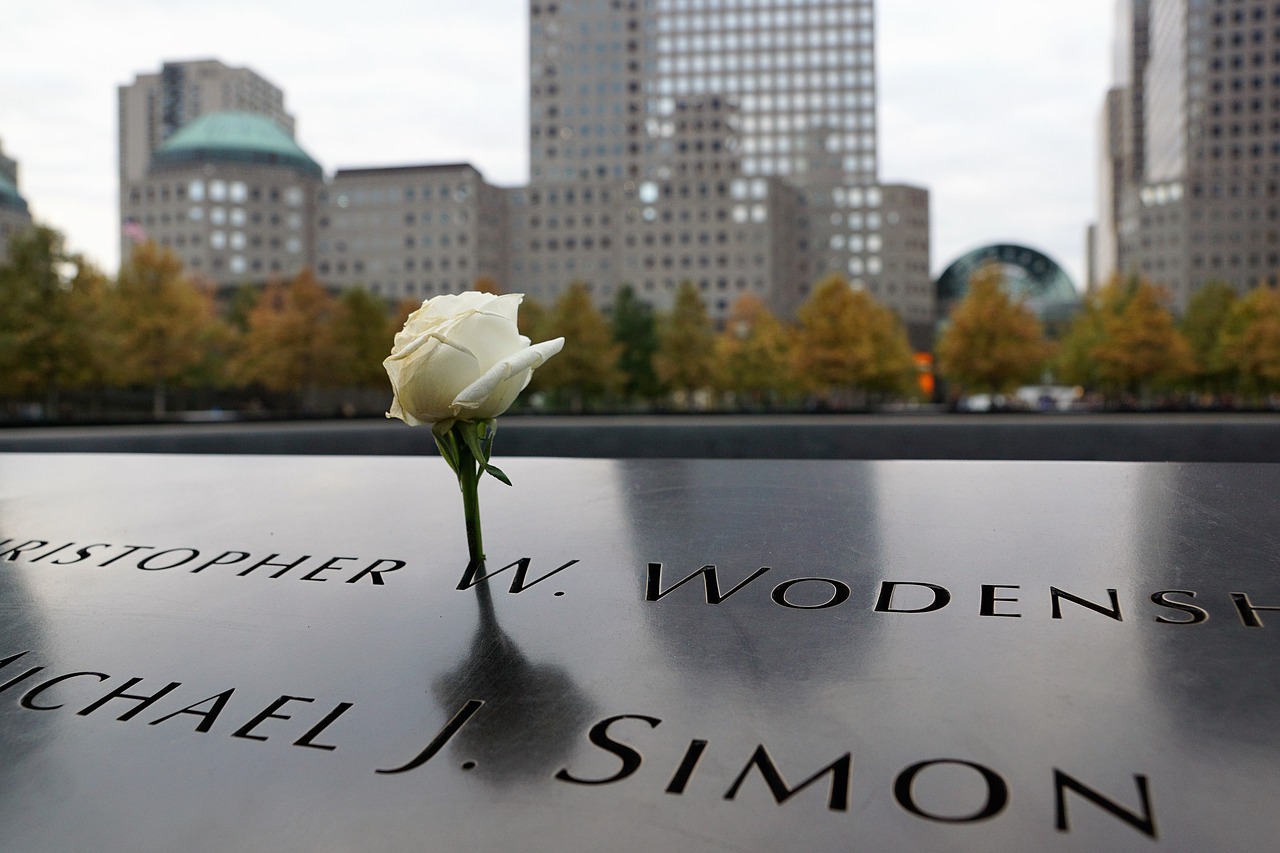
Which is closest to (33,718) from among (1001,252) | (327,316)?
(327,316)

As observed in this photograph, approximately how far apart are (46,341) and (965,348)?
3979 centimetres

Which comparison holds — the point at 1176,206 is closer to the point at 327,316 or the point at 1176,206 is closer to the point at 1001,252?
the point at 1001,252

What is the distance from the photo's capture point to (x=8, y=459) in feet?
26.6

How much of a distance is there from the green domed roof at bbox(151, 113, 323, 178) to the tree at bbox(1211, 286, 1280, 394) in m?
121

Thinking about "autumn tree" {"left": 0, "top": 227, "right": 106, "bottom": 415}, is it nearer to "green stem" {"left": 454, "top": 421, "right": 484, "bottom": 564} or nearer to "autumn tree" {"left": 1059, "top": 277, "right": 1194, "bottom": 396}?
"green stem" {"left": 454, "top": 421, "right": 484, "bottom": 564}

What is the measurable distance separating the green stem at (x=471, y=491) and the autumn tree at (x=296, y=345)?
45.2 m

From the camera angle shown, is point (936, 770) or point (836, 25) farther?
point (836, 25)

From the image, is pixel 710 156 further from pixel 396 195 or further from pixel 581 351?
pixel 581 351

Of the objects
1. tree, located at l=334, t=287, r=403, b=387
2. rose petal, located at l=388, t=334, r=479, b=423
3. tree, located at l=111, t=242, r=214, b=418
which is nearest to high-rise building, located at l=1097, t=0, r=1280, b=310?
tree, located at l=334, t=287, r=403, b=387

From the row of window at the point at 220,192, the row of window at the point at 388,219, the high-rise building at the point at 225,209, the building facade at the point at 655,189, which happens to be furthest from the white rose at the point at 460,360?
the row of window at the point at 220,192

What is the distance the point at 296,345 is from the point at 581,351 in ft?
47.8

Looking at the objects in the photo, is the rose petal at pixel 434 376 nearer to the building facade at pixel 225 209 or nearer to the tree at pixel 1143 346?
the tree at pixel 1143 346

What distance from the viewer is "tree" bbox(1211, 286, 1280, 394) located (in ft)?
150

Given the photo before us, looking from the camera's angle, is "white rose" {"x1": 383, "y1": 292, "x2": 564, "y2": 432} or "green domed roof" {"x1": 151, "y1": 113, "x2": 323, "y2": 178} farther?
"green domed roof" {"x1": 151, "y1": 113, "x2": 323, "y2": 178}
